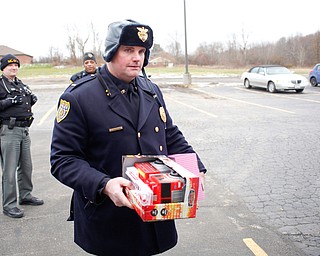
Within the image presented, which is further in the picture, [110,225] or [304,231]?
[304,231]

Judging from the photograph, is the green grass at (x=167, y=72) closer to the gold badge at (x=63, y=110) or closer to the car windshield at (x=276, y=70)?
the car windshield at (x=276, y=70)

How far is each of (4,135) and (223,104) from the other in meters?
11.4

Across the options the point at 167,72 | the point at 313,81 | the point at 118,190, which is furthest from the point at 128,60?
the point at 167,72

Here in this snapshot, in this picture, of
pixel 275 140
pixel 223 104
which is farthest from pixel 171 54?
pixel 275 140

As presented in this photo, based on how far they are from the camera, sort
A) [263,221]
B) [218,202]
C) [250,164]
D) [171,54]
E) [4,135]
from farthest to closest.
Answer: [171,54]
[250,164]
[218,202]
[4,135]
[263,221]

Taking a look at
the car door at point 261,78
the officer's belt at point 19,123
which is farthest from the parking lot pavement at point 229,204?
the car door at point 261,78

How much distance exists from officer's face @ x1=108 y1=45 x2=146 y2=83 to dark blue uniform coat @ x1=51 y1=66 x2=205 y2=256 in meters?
0.11

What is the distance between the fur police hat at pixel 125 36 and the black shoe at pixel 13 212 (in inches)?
120

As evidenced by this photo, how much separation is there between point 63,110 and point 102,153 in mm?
308

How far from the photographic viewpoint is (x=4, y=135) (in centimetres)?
432

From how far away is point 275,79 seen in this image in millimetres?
18484

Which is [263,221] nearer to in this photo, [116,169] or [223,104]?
[116,169]

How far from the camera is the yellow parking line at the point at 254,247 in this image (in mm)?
3348

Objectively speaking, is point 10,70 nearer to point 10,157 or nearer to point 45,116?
point 10,157
